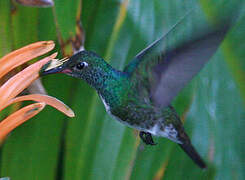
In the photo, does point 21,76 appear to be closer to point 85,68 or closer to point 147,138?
point 85,68

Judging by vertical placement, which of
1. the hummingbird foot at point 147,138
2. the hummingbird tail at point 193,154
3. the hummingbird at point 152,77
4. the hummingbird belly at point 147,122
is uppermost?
the hummingbird at point 152,77

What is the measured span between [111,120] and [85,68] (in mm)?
212

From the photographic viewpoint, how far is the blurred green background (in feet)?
2.31

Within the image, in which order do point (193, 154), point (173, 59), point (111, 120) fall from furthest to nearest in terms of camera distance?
point (111, 120) → point (193, 154) → point (173, 59)

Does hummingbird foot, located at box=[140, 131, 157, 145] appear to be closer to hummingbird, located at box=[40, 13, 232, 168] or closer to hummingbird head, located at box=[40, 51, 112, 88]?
hummingbird, located at box=[40, 13, 232, 168]

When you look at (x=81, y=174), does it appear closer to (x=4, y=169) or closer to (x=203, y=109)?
(x=4, y=169)

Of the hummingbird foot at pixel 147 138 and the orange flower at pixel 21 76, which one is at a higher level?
the orange flower at pixel 21 76

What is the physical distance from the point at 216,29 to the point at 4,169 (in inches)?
19.4

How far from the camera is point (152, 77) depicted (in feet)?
1.82

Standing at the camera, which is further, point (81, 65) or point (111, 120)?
point (111, 120)

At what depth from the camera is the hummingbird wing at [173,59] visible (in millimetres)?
491

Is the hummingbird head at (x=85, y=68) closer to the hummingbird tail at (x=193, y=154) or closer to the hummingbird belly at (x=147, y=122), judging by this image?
the hummingbird belly at (x=147, y=122)

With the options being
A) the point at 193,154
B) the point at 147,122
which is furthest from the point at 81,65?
the point at 193,154

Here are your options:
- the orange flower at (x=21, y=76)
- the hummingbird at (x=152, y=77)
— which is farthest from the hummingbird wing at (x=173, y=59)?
the orange flower at (x=21, y=76)
